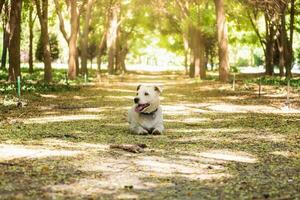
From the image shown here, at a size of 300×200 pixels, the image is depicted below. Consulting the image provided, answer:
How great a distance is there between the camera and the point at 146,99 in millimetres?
11070

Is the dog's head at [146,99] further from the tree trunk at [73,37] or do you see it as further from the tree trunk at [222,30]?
the tree trunk at [73,37]

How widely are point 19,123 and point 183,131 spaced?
411cm

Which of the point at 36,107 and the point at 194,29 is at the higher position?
the point at 194,29

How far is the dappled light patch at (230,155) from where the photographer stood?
8.70 metres

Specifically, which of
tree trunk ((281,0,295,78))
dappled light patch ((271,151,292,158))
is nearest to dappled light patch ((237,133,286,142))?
dappled light patch ((271,151,292,158))

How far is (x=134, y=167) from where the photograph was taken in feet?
25.9

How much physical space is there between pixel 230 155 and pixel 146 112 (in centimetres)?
266

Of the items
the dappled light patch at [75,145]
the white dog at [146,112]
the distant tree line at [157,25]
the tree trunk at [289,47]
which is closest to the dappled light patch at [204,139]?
the white dog at [146,112]

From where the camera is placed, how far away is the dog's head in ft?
36.3

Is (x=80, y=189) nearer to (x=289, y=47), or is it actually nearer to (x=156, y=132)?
(x=156, y=132)

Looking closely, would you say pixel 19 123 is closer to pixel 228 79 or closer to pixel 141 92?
pixel 141 92

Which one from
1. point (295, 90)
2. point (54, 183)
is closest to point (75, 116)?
point (54, 183)

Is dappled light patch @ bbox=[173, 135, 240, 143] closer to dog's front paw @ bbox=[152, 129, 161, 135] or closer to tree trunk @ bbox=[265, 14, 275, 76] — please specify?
dog's front paw @ bbox=[152, 129, 161, 135]

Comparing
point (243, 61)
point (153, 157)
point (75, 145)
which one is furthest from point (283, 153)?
point (243, 61)
